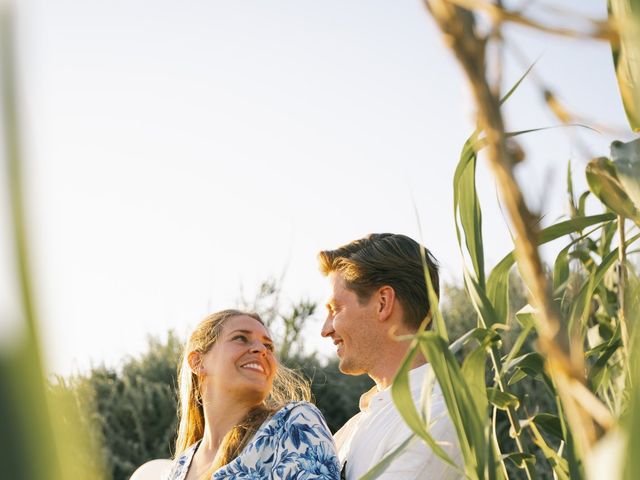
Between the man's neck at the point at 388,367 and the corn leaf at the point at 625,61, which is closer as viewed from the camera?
the corn leaf at the point at 625,61

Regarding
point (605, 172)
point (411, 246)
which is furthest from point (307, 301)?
point (605, 172)

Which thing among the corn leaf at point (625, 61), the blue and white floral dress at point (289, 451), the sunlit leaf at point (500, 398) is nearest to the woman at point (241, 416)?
the blue and white floral dress at point (289, 451)

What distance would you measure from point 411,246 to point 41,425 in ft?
9.05

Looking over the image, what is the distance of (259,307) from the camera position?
5.56 metres

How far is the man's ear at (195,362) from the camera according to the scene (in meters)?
3.08

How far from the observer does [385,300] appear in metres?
2.72

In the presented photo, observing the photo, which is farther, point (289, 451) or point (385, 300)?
point (385, 300)

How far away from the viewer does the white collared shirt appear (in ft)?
6.71

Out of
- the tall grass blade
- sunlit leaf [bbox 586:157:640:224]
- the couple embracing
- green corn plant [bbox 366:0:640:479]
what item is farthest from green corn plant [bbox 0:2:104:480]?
the couple embracing

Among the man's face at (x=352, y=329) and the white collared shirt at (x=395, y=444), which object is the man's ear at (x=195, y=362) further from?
the white collared shirt at (x=395, y=444)

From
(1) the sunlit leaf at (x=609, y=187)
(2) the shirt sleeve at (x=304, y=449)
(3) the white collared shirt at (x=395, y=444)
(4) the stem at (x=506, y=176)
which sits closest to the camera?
(4) the stem at (x=506, y=176)

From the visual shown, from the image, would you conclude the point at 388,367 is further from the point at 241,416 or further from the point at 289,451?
the point at 241,416

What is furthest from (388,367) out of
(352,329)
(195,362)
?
(195,362)

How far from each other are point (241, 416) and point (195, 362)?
0.36 meters
